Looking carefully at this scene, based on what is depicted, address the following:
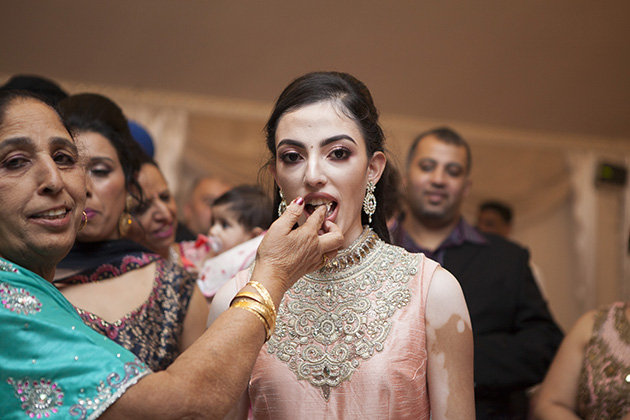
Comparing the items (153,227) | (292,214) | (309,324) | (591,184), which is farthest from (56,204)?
(591,184)

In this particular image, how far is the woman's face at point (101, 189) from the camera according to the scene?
7.38ft

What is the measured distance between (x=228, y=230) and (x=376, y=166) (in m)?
1.58

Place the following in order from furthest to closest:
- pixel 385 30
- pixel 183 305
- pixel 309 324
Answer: pixel 385 30 → pixel 183 305 → pixel 309 324

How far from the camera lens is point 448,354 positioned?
1743 millimetres

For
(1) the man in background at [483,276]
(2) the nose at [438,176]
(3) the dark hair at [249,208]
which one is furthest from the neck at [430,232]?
(3) the dark hair at [249,208]

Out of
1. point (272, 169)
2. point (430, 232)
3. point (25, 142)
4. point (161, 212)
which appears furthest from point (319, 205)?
point (430, 232)

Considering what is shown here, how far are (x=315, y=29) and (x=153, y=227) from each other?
3.16 meters

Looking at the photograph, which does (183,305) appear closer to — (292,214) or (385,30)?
(292,214)

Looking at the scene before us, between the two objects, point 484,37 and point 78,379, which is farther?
point 484,37

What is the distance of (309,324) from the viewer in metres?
1.85

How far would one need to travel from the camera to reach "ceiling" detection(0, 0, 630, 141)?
5.16 m

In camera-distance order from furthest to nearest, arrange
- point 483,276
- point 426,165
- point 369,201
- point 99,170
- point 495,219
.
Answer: point 495,219
point 426,165
point 483,276
point 99,170
point 369,201

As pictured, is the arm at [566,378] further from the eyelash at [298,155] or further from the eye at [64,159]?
the eye at [64,159]

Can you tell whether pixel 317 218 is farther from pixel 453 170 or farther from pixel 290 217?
pixel 453 170
